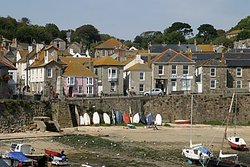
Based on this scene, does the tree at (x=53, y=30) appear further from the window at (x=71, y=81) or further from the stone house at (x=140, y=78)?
Result: the window at (x=71, y=81)

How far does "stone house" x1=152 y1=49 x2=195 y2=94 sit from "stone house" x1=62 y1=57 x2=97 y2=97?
22.7 ft

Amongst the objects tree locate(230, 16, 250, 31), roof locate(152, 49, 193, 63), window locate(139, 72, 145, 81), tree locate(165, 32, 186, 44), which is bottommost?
window locate(139, 72, 145, 81)

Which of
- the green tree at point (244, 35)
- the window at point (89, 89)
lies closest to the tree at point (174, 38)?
the green tree at point (244, 35)

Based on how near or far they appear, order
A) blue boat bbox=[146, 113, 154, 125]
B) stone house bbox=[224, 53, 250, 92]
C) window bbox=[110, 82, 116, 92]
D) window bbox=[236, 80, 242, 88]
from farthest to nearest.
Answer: window bbox=[236, 80, 242, 88] < stone house bbox=[224, 53, 250, 92] < window bbox=[110, 82, 116, 92] < blue boat bbox=[146, 113, 154, 125]

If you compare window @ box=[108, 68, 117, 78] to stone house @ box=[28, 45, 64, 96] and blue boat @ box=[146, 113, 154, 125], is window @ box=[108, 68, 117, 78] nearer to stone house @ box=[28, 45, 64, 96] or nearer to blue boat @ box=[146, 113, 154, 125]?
stone house @ box=[28, 45, 64, 96]

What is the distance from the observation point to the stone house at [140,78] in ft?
204

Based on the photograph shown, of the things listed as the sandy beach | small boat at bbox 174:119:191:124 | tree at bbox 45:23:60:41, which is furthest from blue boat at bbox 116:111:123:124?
tree at bbox 45:23:60:41

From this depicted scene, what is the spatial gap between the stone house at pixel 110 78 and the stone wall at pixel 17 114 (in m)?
16.5

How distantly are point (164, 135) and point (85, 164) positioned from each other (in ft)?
51.6

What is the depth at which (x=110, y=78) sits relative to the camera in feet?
203

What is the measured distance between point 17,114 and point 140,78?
68.2 ft

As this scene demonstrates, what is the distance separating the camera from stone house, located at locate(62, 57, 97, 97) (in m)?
59.5

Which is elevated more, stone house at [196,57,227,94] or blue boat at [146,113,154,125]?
stone house at [196,57,227,94]

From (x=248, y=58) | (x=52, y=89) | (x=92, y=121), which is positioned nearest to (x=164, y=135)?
(x=92, y=121)
